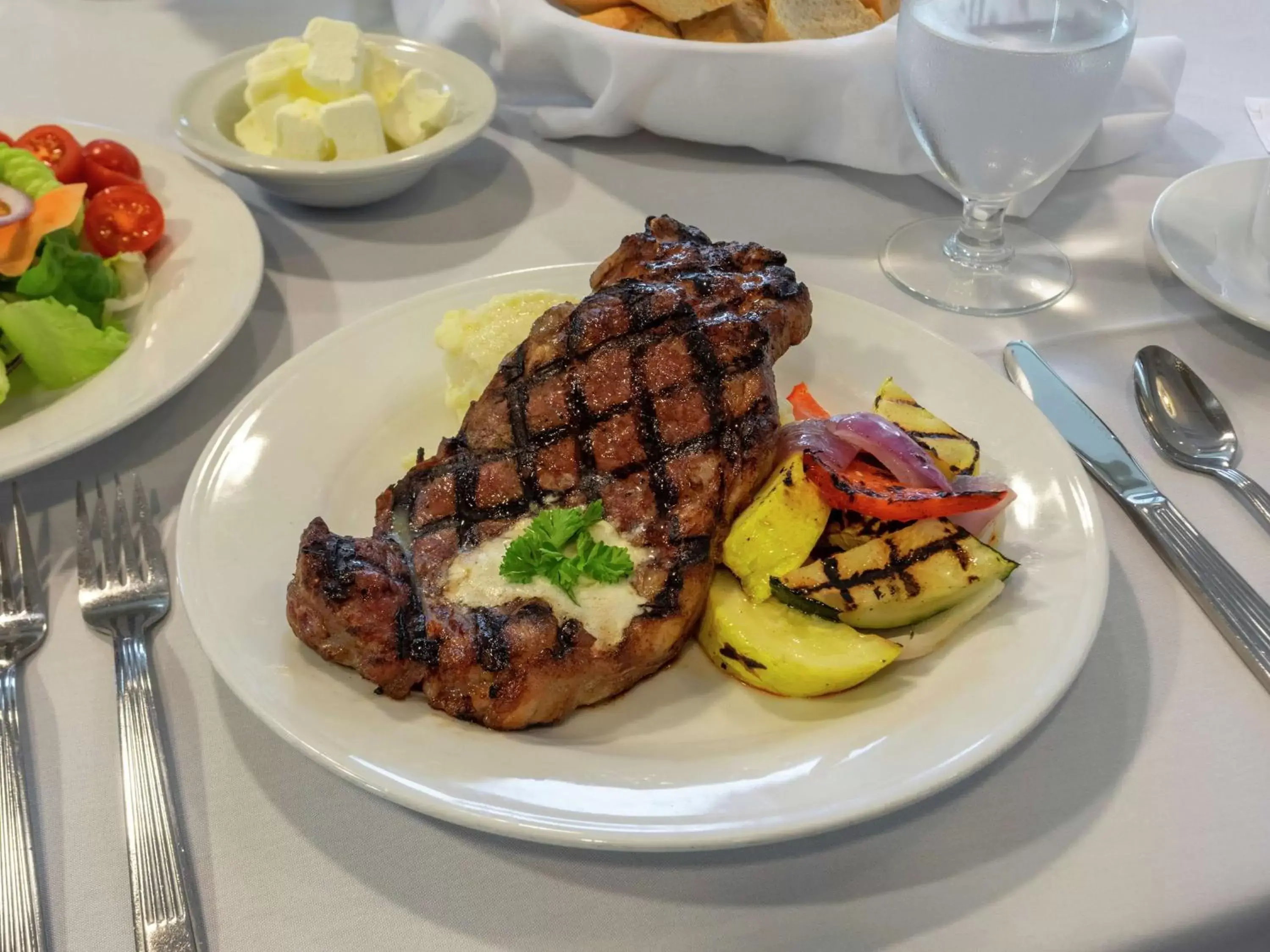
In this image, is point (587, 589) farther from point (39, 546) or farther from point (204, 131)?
point (204, 131)

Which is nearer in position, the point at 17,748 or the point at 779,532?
the point at 17,748

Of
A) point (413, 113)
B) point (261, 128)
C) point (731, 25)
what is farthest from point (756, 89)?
point (261, 128)

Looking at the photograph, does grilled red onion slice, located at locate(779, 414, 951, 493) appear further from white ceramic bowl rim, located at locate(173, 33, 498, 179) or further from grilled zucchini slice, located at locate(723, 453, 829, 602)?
white ceramic bowl rim, located at locate(173, 33, 498, 179)

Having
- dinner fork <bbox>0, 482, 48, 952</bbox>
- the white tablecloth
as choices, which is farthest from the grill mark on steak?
dinner fork <bbox>0, 482, 48, 952</bbox>

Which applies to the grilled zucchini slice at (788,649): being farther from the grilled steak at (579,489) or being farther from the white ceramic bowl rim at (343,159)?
the white ceramic bowl rim at (343,159)

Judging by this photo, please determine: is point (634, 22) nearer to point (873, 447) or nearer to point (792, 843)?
point (873, 447)

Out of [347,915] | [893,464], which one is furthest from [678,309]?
[347,915]
